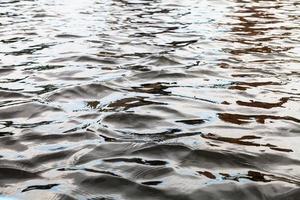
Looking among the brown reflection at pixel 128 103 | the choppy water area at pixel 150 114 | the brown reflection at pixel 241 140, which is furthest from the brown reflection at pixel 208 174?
the brown reflection at pixel 128 103

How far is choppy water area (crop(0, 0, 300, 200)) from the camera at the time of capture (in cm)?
288

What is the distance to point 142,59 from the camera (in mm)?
6457

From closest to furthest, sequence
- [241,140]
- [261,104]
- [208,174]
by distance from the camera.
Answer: [208,174], [241,140], [261,104]

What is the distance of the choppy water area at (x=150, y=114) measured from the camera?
2875 millimetres

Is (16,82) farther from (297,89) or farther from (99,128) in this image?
(297,89)

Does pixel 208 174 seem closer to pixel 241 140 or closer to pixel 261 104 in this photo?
pixel 241 140

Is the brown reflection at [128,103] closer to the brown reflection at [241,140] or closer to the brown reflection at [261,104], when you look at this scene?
the brown reflection at [261,104]

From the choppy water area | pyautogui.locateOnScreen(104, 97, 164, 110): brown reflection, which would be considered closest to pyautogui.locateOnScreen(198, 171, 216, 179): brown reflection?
the choppy water area

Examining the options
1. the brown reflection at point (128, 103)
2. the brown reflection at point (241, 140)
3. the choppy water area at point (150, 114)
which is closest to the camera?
the choppy water area at point (150, 114)

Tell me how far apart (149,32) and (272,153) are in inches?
226

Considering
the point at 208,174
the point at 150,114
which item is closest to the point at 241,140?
the point at 208,174

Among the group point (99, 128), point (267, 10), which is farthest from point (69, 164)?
point (267, 10)

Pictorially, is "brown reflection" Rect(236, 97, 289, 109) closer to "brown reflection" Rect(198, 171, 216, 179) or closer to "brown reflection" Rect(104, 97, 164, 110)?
"brown reflection" Rect(104, 97, 164, 110)

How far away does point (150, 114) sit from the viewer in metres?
4.14
